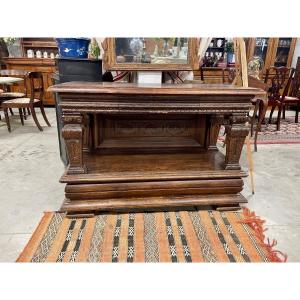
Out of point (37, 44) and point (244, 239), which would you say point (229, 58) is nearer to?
point (37, 44)

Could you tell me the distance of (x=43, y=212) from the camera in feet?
5.97

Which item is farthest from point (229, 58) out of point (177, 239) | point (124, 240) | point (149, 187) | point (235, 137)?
point (124, 240)

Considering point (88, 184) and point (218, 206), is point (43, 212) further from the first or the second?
point (218, 206)

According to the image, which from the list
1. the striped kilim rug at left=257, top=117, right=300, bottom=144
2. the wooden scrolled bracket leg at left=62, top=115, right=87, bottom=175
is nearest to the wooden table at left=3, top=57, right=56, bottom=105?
the striped kilim rug at left=257, top=117, right=300, bottom=144

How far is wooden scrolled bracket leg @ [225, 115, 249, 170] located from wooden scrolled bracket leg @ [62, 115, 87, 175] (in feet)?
3.20

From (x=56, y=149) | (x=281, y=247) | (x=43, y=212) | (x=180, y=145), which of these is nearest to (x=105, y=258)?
(x=43, y=212)

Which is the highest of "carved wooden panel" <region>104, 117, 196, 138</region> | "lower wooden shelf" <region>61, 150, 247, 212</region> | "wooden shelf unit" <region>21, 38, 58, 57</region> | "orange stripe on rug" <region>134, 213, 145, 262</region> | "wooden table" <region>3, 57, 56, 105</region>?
"wooden shelf unit" <region>21, 38, 58, 57</region>

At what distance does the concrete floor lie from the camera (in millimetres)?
1599

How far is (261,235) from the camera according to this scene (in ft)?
5.21

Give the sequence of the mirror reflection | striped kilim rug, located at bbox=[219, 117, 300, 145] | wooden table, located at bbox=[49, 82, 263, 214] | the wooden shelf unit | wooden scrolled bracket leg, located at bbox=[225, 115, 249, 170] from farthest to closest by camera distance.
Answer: the wooden shelf unit < striped kilim rug, located at bbox=[219, 117, 300, 145] < the mirror reflection < wooden scrolled bracket leg, located at bbox=[225, 115, 249, 170] < wooden table, located at bbox=[49, 82, 263, 214]

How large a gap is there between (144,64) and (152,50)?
13cm

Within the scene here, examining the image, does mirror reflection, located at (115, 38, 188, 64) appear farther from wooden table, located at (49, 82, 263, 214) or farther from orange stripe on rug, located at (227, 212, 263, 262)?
orange stripe on rug, located at (227, 212, 263, 262)

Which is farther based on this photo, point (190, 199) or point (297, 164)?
point (297, 164)

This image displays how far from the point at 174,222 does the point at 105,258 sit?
1.72 feet
